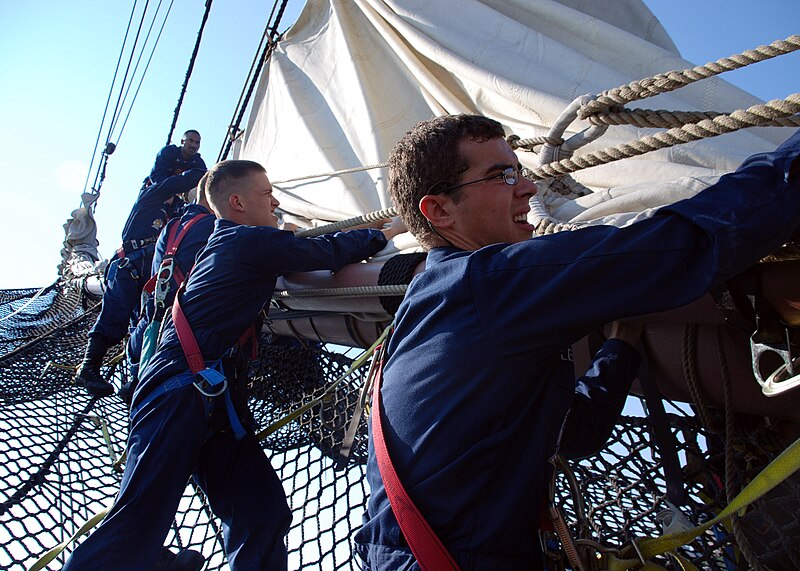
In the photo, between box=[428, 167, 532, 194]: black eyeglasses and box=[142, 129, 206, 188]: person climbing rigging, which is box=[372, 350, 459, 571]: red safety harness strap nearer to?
box=[428, 167, 532, 194]: black eyeglasses

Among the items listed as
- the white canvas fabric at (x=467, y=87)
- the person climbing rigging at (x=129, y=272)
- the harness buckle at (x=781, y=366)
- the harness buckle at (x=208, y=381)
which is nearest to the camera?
the harness buckle at (x=781, y=366)

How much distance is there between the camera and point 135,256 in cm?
341

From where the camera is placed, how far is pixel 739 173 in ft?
2.38

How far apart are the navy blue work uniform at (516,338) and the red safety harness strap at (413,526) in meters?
0.02

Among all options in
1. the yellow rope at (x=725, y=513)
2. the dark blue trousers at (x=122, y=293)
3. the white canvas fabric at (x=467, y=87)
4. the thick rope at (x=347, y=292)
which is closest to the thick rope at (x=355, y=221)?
the thick rope at (x=347, y=292)

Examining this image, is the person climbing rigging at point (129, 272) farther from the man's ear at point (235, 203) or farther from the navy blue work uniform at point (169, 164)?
the man's ear at point (235, 203)

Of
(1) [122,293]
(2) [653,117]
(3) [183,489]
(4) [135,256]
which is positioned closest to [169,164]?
(4) [135,256]

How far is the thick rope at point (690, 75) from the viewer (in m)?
0.91

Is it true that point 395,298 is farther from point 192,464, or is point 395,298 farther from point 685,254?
point 685,254

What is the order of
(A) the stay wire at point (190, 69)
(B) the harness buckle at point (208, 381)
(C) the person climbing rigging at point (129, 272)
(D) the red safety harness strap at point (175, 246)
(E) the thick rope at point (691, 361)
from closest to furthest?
(E) the thick rope at point (691, 361), (B) the harness buckle at point (208, 381), (D) the red safety harness strap at point (175, 246), (C) the person climbing rigging at point (129, 272), (A) the stay wire at point (190, 69)

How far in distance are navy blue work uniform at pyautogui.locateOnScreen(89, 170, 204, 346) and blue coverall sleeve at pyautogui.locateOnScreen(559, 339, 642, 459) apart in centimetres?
251

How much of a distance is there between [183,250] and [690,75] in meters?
1.72

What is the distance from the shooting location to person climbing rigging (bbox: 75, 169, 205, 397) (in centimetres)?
316

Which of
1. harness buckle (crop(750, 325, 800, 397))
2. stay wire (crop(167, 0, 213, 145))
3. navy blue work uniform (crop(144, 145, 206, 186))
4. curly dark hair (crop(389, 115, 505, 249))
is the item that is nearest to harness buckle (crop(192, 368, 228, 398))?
curly dark hair (crop(389, 115, 505, 249))
